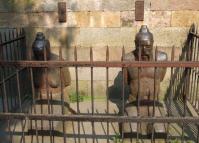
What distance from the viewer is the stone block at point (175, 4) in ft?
20.2

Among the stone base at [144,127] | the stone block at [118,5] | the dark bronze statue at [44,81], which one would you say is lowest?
the stone base at [144,127]

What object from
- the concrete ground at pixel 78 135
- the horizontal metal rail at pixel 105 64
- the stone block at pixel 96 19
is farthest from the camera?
the stone block at pixel 96 19

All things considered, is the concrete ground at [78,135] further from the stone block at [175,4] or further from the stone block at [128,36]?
the stone block at [175,4]

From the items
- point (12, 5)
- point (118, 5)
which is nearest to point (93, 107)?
point (118, 5)

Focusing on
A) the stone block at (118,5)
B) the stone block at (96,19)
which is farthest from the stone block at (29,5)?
the stone block at (118,5)

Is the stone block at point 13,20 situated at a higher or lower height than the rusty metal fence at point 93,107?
higher

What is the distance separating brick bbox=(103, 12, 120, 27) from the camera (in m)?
6.35

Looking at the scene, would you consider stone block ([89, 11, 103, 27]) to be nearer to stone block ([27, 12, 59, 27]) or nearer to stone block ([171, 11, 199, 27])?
stone block ([27, 12, 59, 27])

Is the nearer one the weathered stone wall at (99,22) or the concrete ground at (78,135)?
the concrete ground at (78,135)

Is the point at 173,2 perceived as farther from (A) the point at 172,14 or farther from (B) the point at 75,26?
(B) the point at 75,26

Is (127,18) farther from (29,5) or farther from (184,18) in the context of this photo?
(29,5)

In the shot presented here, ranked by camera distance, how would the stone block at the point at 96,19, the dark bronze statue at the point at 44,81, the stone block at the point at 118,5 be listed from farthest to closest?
the stone block at the point at 96,19 → the stone block at the point at 118,5 → the dark bronze statue at the point at 44,81

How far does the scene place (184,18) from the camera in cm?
625

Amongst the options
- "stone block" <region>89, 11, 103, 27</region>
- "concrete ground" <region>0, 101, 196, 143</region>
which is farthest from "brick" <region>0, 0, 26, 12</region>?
"concrete ground" <region>0, 101, 196, 143</region>
